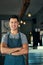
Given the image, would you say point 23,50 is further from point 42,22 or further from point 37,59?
point 42,22

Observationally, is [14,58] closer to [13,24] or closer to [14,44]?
[14,44]

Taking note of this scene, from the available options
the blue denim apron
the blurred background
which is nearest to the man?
the blue denim apron

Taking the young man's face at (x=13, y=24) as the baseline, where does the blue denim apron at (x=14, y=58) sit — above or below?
below

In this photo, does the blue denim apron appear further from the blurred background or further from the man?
the blurred background

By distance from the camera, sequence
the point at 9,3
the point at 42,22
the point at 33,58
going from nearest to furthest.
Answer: the point at 33,58, the point at 42,22, the point at 9,3

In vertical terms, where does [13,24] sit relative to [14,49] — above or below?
above

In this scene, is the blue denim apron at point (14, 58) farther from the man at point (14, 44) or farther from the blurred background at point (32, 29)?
the blurred background at point (32, 29)

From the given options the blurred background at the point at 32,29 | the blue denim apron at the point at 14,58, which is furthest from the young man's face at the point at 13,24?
the blurred background at the point at 32,29

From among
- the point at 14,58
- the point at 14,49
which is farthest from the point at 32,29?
the point at 14,58

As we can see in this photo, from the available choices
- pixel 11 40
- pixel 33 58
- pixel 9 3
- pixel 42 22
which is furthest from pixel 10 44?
pixel 9 3

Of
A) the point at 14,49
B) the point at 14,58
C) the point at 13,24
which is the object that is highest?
the point at 13,24

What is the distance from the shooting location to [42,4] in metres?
5.30

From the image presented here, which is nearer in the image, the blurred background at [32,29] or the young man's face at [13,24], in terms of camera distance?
the young man's face at [13,24]

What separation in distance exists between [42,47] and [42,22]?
73cm
